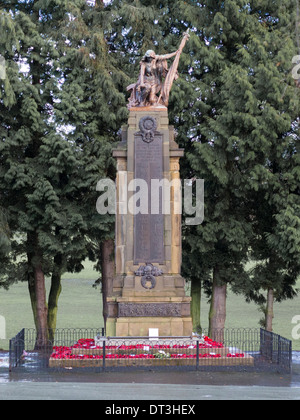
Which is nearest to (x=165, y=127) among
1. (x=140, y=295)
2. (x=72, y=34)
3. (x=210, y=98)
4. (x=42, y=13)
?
(x=140, y=295)

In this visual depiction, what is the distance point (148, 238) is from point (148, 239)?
0.03 m

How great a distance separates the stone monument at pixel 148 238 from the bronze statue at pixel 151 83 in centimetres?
45

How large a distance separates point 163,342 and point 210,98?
11.3 meters

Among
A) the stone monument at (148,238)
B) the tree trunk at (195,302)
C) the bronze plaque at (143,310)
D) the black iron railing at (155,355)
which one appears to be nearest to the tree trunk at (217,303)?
the tree trunk at (195,302)

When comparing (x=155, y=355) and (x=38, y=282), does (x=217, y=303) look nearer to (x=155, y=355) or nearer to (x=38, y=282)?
(x=38, y=282)

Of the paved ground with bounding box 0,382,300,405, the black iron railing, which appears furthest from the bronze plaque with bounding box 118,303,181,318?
the paved ground with bounding box 0,382,300,405

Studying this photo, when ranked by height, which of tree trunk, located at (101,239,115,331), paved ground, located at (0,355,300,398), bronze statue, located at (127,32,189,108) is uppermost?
bronze statue, located at (127,32,189,108)

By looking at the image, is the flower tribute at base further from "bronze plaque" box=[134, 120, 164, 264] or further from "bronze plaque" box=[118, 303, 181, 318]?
"bronze plaque" box=[134, 120, 164, 264]

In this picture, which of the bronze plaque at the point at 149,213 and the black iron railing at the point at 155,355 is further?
the bronze plaque at the point at 149,213

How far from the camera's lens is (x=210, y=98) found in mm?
28250

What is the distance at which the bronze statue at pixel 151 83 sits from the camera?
73.7 feet

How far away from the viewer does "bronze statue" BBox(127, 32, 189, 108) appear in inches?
885

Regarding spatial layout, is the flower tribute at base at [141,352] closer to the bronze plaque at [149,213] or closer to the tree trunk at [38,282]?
the bronze plaque at [149,213]

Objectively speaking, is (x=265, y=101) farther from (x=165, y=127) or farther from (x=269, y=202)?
(x=165, y=127)
